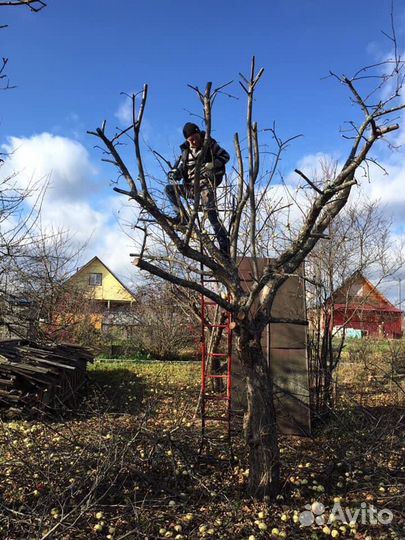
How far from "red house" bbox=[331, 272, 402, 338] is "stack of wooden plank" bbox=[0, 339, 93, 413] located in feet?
15.8

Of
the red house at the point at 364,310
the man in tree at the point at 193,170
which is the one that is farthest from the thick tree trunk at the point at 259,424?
the red house at the point at 364,310

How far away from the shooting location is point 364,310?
12.2 m

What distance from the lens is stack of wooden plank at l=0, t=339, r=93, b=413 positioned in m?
7.57

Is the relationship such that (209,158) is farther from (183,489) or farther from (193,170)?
(183,489)

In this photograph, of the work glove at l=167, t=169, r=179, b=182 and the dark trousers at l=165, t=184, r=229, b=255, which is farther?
the dark trousers at l=165, t=184, r=229, b=255

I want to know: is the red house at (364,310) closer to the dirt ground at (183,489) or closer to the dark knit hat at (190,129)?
the dirt ground at (183,489)

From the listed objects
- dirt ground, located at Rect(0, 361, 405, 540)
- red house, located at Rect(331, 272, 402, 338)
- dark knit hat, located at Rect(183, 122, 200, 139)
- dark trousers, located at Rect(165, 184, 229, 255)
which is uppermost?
dark knit hat, located at Rect(183, 122, 200, 139)

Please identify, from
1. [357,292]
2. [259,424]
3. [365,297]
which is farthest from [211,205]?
[357,292]

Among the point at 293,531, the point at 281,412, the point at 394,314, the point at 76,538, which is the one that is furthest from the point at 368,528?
the point at 394,314

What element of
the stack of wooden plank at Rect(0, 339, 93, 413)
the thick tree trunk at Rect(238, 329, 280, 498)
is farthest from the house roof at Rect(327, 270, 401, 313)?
the stack of wooden plank at Rect(0, 339, 93, 413)

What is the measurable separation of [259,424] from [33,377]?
15.5 ft

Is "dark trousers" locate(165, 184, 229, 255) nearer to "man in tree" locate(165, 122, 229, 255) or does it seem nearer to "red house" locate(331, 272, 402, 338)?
"man in tree" locate(165, 122, 229, 255)

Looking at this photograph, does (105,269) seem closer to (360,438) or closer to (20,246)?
(20,246)

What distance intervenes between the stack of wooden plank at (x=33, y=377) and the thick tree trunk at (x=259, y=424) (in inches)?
144
